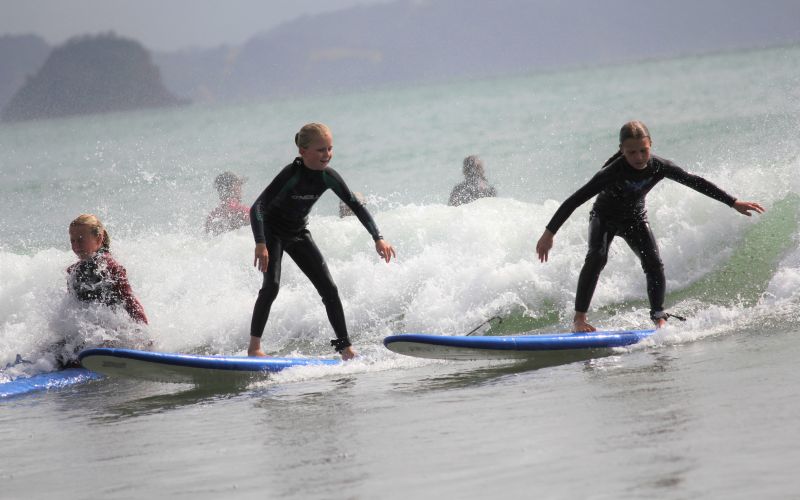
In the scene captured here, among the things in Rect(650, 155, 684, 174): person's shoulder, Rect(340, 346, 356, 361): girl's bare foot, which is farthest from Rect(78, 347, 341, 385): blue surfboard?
Rect(650, 155, 684, 174): person's shoulder

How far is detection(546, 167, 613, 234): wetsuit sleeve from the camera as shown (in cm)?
689

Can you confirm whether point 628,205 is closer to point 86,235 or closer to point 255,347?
point 255,347

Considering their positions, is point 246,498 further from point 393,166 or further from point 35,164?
point 35,164

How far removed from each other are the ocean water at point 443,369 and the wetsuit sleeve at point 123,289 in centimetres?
11

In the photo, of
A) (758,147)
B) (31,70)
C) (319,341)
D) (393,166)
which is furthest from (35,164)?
(31,70)

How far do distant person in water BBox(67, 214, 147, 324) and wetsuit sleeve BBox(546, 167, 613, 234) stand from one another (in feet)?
10.0

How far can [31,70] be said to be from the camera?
131 m

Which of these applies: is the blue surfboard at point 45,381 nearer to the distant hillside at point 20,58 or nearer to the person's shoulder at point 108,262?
the person's shoulder at point 108,262

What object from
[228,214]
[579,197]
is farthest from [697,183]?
[228,214]

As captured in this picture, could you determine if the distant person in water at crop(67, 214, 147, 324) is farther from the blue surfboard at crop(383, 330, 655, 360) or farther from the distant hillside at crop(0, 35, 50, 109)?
the distant hillside at crop(0, 35, 50, 109)

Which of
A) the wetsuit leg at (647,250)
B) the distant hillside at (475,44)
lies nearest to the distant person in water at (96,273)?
the wetsuit leg at (647,250)

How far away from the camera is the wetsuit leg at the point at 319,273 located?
7.36 metres

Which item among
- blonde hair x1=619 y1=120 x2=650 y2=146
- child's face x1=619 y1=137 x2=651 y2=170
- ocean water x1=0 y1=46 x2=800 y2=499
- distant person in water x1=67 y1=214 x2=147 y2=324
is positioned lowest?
ocean water x1=0 y1=46 x2=800 y2=499

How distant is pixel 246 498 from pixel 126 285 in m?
3.87
